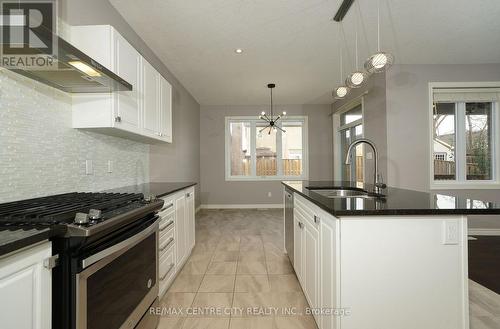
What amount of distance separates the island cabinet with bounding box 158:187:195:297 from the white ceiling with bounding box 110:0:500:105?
188 centimetres

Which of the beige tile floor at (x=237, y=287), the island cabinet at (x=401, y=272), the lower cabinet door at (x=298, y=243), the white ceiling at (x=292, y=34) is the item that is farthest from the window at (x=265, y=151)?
the island cabinet at (x=401, y=272)

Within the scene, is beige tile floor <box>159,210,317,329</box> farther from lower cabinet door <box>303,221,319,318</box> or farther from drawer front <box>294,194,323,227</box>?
A: drawer front <box>294,194,323,227</box>

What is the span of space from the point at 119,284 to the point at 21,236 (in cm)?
56

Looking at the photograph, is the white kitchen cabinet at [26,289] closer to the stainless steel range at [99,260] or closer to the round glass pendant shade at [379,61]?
the stainless steel range at [99,260]

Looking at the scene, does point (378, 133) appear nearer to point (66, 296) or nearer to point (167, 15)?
point (167, 15)

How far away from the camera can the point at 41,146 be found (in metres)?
1.48

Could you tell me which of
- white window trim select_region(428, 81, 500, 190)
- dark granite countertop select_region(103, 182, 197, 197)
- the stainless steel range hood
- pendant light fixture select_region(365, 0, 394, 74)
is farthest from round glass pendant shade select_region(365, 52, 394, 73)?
white window trim select_region(428, 81, 500, 190)

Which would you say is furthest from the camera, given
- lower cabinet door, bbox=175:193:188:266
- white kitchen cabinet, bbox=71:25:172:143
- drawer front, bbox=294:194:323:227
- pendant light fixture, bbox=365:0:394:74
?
lower cabinet door, bbox=175:193:188:266

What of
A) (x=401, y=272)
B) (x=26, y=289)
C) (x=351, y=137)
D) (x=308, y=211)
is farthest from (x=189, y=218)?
(x=351, y=137)

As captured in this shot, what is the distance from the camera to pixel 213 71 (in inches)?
153

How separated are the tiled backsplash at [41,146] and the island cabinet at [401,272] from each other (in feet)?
5.91

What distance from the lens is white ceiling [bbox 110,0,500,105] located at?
233 cm

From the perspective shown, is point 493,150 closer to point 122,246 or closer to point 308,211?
point 308,211

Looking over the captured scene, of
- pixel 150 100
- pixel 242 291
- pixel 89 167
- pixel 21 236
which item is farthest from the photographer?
pixel 150 100
